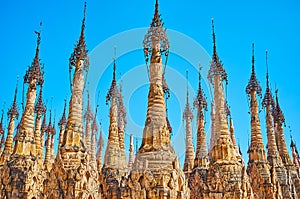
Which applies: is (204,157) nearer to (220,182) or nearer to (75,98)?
(220,182)

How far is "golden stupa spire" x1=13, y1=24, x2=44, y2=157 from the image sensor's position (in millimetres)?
30594

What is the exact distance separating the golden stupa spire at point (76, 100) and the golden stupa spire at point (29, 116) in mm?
5306

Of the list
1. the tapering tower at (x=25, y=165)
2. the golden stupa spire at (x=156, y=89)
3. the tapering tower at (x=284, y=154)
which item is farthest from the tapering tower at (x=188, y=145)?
the golden stupa spire at (x=156, y=89)

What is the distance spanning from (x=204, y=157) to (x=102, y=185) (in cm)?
853

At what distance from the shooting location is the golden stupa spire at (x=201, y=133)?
32844mm

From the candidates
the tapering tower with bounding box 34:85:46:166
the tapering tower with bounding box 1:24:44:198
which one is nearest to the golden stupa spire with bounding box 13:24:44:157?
the tapering tower with bounding box 1:24:44:198

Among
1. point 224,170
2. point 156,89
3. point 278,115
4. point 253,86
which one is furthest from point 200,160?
point 278,115

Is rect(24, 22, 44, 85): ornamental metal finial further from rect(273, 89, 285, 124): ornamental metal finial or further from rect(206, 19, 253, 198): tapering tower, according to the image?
rect(273, 89, 285, 124): ornamental metal finial

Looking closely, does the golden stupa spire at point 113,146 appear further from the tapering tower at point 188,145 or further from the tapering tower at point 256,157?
the tapering tower at point 256,157

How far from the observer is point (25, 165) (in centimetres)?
2961

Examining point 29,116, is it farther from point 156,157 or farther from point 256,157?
point 256,157

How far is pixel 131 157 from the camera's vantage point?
156 ft

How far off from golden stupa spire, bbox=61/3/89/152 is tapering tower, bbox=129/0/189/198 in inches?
288

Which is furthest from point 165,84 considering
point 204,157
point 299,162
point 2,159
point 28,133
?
point 299,162
